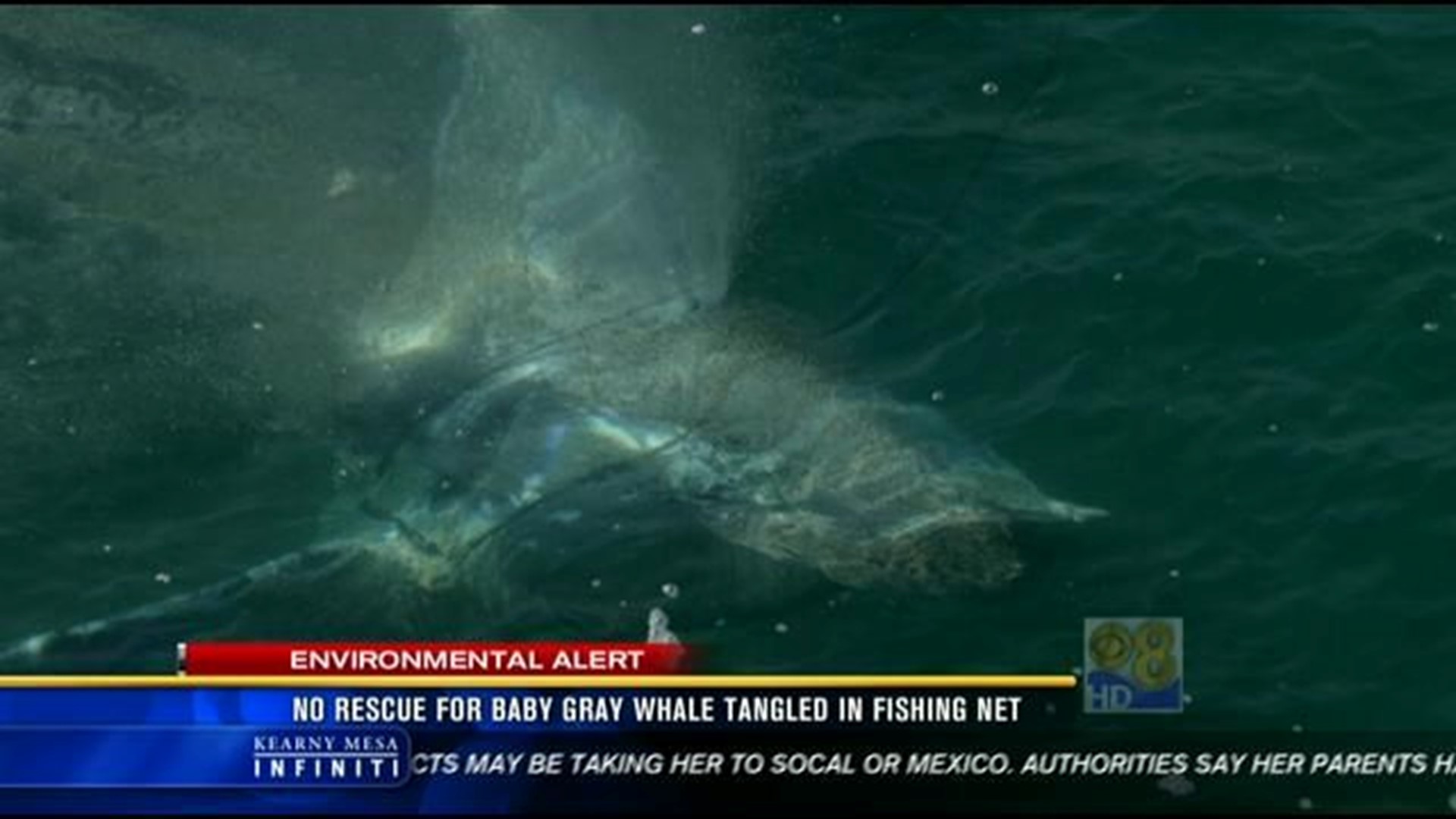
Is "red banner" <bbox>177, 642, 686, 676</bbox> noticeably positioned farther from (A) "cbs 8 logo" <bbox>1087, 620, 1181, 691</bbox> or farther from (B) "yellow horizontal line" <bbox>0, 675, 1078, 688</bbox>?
(A) "cbs 8 logo" <bbox>1087, 620, 1181, 691</bbox>

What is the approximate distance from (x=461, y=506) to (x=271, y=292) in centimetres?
346

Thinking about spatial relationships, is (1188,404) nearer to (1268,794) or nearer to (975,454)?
(975,454)

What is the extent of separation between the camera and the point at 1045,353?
778 inches

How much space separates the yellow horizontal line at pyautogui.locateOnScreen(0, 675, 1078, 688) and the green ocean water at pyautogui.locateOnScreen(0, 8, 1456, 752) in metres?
0.28

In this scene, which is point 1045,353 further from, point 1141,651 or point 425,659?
point 425,659

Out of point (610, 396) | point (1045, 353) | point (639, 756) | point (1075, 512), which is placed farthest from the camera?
point (1045, 353)

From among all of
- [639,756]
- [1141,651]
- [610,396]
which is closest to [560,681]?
[639,756]

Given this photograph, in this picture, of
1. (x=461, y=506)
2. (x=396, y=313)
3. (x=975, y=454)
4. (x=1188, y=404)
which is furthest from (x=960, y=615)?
(x=396, y=313)

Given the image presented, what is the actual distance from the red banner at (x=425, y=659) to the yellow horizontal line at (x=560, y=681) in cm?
16

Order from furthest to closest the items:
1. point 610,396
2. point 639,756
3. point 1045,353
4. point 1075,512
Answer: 1. point 1045,353
2. point 610,396
3. point 1075,512
4. point 639,756

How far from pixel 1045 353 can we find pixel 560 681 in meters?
5.75

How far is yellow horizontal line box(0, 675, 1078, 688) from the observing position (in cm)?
1599

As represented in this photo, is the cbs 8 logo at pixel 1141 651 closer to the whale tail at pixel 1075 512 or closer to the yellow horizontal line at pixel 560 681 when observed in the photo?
the yellow horizontal line at pixel 560 681

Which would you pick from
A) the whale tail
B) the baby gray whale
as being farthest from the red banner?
the whale tail
